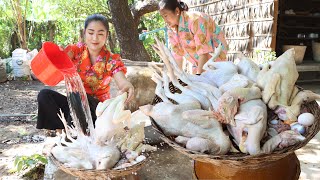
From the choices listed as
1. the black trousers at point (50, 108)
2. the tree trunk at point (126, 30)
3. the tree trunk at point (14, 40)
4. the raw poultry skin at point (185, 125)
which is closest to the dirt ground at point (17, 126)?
the black trousers at point (50, 108)

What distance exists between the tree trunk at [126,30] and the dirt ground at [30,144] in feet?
6.72

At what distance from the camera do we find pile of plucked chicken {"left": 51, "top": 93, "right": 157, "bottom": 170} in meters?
1.44

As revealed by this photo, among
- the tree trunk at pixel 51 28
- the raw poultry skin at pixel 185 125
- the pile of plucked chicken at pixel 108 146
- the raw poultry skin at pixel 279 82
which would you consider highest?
the tree trunk at pixel 51 28

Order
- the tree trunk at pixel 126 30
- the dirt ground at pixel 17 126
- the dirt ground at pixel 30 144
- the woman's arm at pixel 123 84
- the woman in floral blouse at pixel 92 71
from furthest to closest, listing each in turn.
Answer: the tree trunk at pixel 126 30, the dirt ground at pixel 17 126, the woman in floral blouse at pixel 92 71, the woman's arm at pixel 123 84, the dirt ground at pixel 30 144

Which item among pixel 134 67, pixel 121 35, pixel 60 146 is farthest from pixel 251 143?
pixel 121 35

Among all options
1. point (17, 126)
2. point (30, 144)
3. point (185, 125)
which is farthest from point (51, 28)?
point (185, 125)

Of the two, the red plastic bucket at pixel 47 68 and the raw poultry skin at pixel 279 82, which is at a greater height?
the red plastic bucket at pixel 47 68

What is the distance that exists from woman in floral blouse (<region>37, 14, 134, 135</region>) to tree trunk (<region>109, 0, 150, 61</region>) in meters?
3.10

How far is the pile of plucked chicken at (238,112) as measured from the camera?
3.84ft

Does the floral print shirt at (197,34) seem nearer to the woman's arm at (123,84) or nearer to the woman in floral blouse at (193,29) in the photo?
the woman in floral blouse at (193,29)

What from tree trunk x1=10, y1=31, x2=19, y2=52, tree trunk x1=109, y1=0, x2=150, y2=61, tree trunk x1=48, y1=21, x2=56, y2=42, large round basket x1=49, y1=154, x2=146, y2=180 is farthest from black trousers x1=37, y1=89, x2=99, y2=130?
tree trunk x1=48, y1=21, x2=56, y2=42

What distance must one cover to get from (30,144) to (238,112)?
133 inches

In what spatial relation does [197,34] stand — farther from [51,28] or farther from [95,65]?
[51,28]

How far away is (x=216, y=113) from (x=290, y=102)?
0.38 metres
